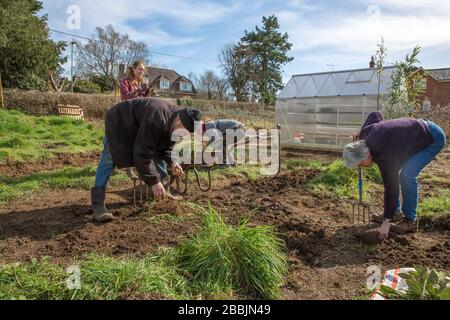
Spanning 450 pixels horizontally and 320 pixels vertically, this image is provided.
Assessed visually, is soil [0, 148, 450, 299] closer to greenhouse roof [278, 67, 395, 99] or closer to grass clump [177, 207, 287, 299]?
grass clump [177, 207, 287, 299]

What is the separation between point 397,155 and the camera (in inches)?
150

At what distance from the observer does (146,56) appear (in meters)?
41.1

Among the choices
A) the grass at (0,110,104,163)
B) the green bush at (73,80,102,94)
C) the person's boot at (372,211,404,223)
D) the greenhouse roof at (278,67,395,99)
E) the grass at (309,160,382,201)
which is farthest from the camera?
the green bush at (73,80,102,94)

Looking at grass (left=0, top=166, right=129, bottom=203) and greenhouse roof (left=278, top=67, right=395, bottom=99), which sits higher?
greenhouse roof (left=278, top=67, right=395, bottom=99)

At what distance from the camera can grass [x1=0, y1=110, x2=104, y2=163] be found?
8.47 m

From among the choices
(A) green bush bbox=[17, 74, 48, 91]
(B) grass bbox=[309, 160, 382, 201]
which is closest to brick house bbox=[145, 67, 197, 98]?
(A) green bush bbox=[17, 74, 48, 91]

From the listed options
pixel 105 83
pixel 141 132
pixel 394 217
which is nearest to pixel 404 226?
pixel 394 217

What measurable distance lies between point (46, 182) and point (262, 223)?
12.0ft

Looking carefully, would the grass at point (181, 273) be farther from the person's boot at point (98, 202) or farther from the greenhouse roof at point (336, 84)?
the greenhouse roof at point (336, 84)

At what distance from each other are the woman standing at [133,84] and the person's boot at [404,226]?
4.09 metres

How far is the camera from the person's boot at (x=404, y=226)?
13.8ft

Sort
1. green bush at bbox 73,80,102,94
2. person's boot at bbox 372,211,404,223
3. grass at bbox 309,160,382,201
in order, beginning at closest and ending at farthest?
person's boot at bbox 372,211,404,223 < grass at bbox 309,160,382,201 < green bush at bbox 73,80,102,94

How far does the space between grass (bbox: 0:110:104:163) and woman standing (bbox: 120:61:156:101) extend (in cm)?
335
